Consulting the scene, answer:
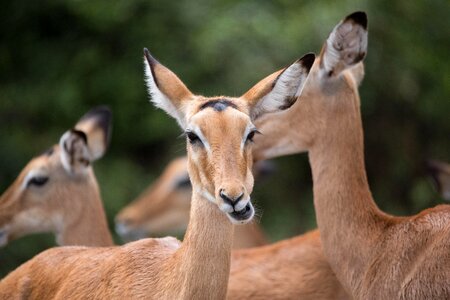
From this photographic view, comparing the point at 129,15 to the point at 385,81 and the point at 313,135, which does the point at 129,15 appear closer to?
the point at 385,81

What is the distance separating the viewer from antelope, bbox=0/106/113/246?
6.44 meters

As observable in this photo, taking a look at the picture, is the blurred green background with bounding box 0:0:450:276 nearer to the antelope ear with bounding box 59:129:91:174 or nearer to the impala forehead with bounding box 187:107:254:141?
the antelope ear with bounding box 59:129:91:174

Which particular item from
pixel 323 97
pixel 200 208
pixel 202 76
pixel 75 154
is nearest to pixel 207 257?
pixel 200 208

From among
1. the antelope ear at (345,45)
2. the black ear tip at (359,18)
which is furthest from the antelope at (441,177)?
the black ear tip at (359,18)

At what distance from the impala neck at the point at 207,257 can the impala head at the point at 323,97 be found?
117 centimetres

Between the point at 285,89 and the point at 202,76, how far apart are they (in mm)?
5970

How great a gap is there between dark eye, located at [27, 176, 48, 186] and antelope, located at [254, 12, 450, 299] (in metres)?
1.50

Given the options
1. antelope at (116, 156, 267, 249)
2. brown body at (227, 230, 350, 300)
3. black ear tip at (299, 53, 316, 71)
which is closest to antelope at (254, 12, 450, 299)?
brown body at (227, 230, 350, 300)

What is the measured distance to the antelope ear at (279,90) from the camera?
14.9ft

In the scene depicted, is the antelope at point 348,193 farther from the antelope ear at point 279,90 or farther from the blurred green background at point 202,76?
the blurred green background at point 202,76

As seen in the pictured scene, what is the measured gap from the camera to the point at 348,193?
17.5 feet

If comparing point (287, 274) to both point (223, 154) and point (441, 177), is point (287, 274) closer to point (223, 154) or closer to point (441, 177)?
point (441, 177)

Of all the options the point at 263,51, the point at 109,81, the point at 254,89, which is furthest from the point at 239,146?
the point at 109,81

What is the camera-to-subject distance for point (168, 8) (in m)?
11.0
